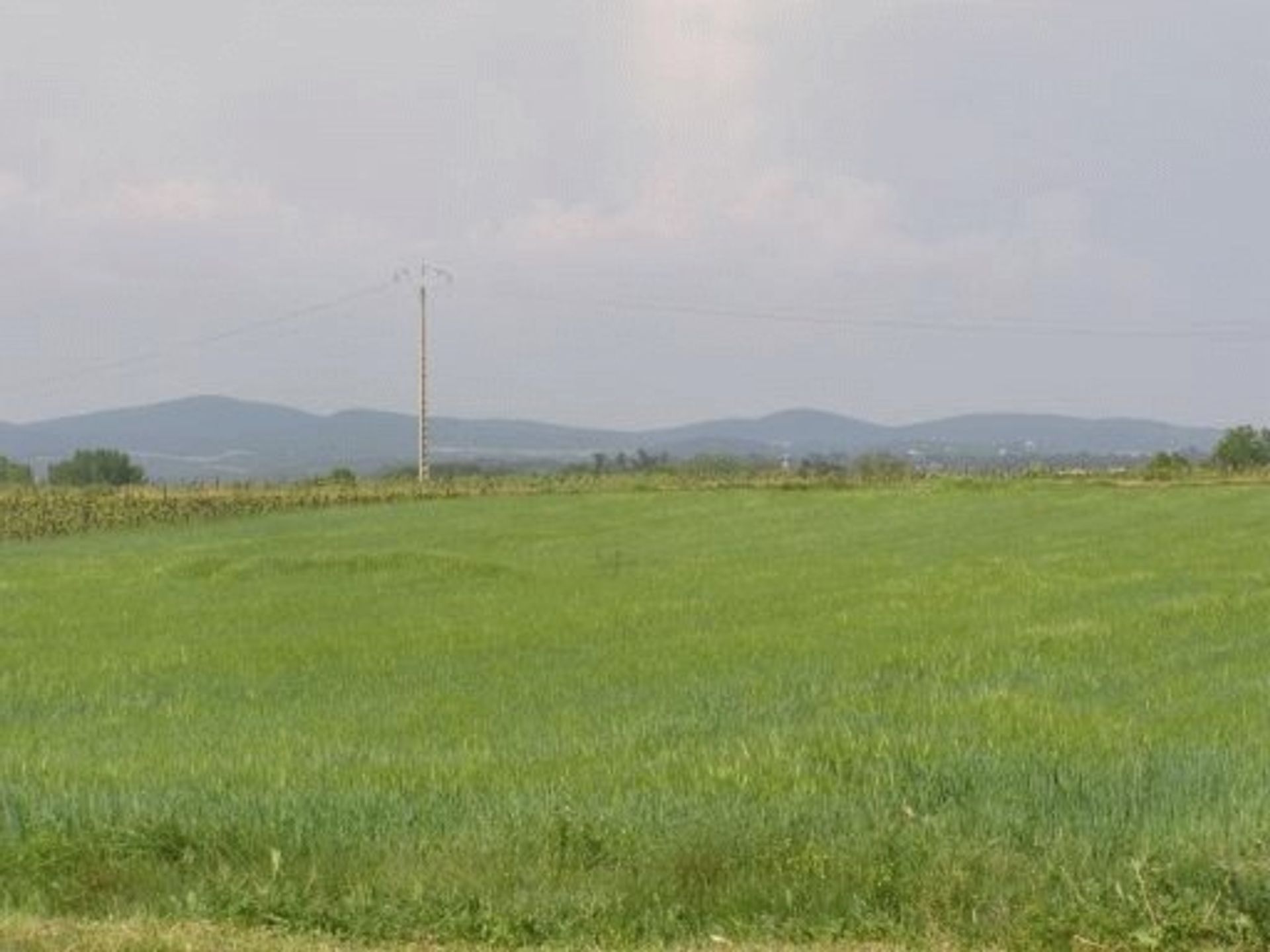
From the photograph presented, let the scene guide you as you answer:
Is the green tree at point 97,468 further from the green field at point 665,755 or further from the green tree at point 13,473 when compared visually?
the green field at point 665,755

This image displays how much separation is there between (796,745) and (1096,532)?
24.9 m

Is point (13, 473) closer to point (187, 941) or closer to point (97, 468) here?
point (97, 468)

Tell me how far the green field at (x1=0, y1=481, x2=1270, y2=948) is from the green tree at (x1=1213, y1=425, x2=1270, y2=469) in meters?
44.9

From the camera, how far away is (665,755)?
10.9m

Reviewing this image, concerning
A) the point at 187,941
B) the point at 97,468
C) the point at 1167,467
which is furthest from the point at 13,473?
the point at 187,941

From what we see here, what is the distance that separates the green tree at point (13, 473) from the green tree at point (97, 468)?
1.94m

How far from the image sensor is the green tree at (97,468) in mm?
83812

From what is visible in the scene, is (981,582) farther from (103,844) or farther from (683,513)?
(683,513)

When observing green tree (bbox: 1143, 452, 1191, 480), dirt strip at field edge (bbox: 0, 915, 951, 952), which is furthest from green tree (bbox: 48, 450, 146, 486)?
dirt strip at field edge (bbox: 0, 915, 951, 952)

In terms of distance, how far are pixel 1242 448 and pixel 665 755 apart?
72084 millimetres

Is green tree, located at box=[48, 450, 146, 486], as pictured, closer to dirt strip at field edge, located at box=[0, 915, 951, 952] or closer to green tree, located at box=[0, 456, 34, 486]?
green tree, located at box=[0, 456, 34, 486]

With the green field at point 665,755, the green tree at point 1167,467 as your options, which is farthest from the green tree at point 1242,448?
the green field at point 665,755

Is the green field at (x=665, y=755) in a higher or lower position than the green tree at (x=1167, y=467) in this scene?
lower

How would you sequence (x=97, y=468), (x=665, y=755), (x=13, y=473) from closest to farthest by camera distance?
(x=665, y=755), (x=13, y=473), (x=97, y=468)
